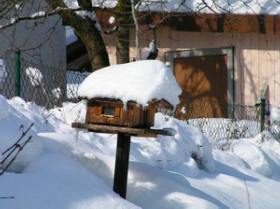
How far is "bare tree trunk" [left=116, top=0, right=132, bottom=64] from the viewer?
11.8m

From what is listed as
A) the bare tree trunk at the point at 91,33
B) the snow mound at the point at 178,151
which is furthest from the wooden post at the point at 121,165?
the bare tree trunk at the point at 91,33

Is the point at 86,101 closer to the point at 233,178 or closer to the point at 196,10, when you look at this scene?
the point at 233,178

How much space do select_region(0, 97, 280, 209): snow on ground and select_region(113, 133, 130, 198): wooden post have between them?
3.1 inches

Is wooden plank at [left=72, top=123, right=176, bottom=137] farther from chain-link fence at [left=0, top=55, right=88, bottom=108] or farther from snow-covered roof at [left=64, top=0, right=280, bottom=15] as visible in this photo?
snow-covered roof at [left=64, top=0, right=280, bottom=15]

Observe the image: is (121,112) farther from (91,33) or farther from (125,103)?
(91,33)

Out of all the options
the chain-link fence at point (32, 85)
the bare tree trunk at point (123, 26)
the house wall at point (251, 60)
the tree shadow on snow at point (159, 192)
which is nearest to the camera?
the tree shadow on snow at point (159, 192)

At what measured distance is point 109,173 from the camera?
5590 millimetres

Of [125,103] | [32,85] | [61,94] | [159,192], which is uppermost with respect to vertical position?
[32,85]

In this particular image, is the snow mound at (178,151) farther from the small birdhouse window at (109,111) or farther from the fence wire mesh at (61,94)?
the small birdhouse window at (109,111)

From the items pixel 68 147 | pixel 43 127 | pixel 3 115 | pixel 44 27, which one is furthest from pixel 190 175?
pixel 44 27

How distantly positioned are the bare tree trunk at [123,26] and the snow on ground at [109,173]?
3014 millimetres

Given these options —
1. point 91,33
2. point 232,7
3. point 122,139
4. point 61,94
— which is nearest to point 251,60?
point 232,7

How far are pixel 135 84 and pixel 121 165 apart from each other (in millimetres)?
590

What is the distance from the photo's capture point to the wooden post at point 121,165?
5176 mm
